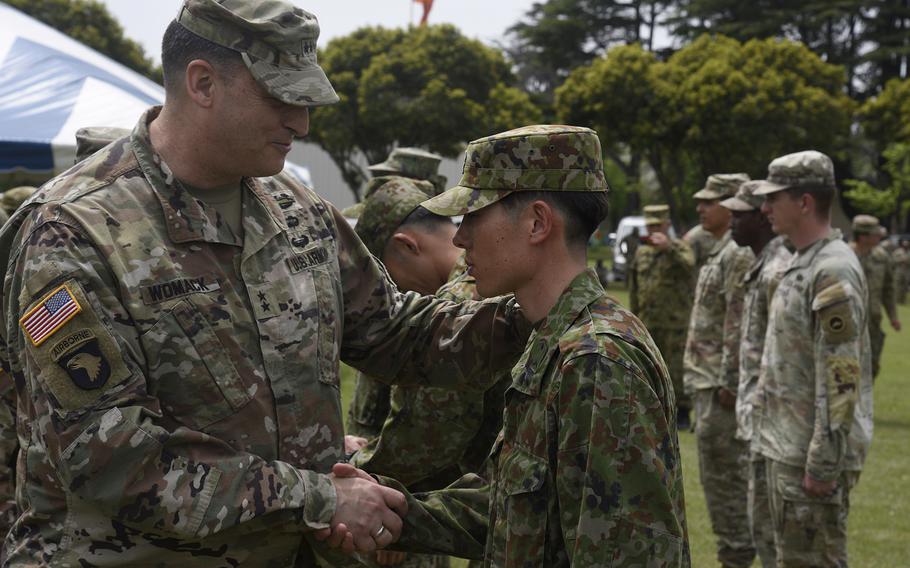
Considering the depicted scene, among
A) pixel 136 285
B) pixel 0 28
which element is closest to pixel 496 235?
pixel 136 285

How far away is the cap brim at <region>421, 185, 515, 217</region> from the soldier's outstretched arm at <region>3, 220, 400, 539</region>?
79cm

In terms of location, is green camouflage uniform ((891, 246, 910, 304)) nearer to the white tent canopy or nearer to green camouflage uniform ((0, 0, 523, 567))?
the white tent canopy

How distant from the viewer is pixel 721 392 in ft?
23.3

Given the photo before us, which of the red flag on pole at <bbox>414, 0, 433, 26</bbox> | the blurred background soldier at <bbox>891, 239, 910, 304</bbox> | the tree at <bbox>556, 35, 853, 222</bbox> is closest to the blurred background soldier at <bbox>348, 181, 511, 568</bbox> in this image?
the blurred background soldier at <bbox>891, 239, 910, 304</bbox>

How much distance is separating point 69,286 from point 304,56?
84 centimetres

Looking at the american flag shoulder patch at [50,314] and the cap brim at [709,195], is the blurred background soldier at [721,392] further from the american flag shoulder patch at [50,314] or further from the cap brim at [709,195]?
the american flag shoulder patch at [50,314]

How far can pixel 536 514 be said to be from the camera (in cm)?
233

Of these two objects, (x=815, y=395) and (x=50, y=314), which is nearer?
(x=50, y=314)

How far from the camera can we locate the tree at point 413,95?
32.9 metres

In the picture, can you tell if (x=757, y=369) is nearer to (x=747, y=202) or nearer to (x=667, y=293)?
(x=747, y=202)

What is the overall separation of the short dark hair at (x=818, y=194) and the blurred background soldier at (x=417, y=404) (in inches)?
77.8

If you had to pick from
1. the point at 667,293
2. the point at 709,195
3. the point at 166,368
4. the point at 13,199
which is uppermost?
the point at 166,368

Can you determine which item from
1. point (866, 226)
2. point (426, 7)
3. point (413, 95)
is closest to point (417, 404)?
point (866, 226)

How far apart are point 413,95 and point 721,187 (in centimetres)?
2561
